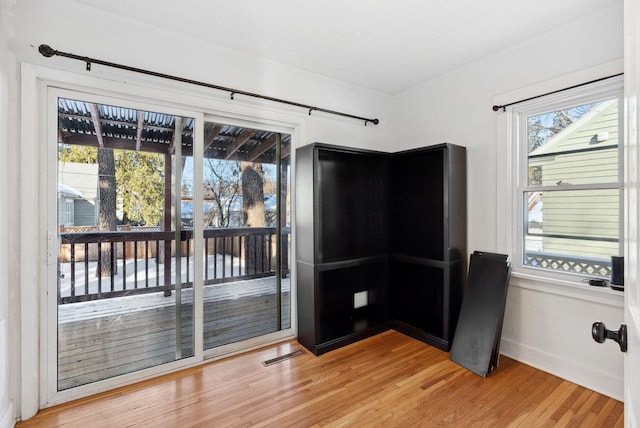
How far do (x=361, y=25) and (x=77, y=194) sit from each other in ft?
7.70

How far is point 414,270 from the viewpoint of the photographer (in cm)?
313

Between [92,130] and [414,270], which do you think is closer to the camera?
[92,130]

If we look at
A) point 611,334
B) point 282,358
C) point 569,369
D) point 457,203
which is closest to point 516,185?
point 457,203

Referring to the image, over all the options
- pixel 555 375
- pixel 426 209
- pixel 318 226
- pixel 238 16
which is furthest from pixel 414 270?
pixel 238 16

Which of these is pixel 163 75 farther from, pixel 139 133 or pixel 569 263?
pixel 569 263

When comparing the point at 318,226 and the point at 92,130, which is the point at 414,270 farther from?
the point at 92,130

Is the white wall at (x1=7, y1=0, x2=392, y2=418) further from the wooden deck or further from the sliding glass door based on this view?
the wooden deck

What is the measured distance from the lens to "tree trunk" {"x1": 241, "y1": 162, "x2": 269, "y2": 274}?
113 inches

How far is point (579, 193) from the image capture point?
91.3 inches

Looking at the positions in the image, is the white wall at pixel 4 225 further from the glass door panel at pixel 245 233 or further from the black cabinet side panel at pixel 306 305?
the black cabinet side panel at pixel 306 305

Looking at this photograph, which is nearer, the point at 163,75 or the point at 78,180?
the point at 78,180

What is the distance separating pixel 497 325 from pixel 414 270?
2.91 ft

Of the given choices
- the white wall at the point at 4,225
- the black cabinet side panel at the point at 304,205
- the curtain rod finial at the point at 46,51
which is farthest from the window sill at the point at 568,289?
the curtain rod finial at the point at 46,51

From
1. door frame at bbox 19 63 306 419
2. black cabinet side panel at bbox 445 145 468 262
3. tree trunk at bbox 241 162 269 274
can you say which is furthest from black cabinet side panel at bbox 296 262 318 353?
door frame at bbox 19 63 306 419
